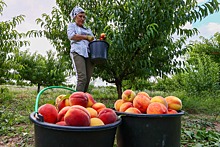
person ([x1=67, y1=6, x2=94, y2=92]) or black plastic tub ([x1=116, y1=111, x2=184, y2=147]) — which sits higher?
person ([x1=67, y1=6, x2=94, y2=92])

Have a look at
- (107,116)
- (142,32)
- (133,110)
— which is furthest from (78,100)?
(142,32)

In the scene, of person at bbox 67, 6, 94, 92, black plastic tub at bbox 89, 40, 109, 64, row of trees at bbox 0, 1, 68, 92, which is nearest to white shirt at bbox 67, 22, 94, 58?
person at bbox 67, 6, 94, 92

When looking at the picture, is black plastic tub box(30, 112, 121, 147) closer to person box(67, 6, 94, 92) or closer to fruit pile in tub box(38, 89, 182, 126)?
fruit pile in tub box(38, 89, 182, 126)

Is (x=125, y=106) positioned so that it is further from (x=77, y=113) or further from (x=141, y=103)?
(x=77, y=113)

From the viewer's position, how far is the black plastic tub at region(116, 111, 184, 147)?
1.36 meters

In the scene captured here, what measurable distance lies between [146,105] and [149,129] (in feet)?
0.53

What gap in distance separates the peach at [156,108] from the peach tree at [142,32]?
93.8 inches

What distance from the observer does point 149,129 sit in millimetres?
1369

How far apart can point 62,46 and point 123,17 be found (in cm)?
178

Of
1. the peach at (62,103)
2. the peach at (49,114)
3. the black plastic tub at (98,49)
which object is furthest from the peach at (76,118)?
the black plastic tub at (98,49)

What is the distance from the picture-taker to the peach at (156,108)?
1.36 meters

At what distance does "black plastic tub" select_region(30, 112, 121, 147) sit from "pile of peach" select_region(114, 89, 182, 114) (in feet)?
1.16

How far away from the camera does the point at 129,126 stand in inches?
55.4

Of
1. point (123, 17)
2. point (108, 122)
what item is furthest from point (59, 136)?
point (123, 17)
